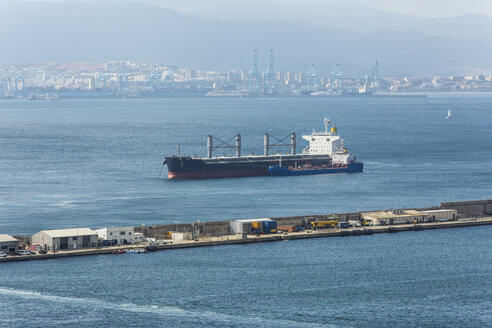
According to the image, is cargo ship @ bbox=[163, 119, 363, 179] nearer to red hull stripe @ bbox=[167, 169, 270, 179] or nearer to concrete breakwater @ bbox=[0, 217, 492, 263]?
red hull stripe @ bbox=[167, 169, 270, 179]

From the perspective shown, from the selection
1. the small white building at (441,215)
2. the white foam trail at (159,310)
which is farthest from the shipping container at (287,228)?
the white foam trail at (159,310)

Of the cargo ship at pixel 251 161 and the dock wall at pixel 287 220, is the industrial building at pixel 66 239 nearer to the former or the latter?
the dock wall at pixel 287 220

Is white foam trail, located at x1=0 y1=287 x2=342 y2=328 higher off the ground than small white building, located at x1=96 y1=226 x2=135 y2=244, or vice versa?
small white building, located at x1=96 y1=226 x2=135 y2=244

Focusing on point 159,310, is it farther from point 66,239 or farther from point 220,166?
point 220,166

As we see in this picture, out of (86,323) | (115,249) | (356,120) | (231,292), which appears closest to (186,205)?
(115,249)

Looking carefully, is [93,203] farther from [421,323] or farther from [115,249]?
[421,323]

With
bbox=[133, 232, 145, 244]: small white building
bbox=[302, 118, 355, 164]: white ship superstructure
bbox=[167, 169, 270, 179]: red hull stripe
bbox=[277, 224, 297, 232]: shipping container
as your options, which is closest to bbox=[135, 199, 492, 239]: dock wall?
bbox=[277, 224, 297, 232]: shipping container

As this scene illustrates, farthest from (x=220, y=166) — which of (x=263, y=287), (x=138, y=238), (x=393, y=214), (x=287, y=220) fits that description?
(x=263, y=287)
